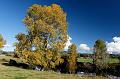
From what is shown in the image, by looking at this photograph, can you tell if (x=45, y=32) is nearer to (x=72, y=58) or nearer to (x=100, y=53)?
(x=72, y=58)

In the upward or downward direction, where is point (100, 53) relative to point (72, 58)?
upward

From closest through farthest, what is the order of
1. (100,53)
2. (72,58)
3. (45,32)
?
(45,32) → (72,58) → (100,53)

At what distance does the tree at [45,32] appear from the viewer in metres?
56.8

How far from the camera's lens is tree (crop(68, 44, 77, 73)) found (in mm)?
83431

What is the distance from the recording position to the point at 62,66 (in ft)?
283

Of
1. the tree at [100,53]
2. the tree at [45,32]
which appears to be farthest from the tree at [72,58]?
the tree at [45,32]

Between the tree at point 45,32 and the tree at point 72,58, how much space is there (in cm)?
2521

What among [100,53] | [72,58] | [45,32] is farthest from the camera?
[100,53]

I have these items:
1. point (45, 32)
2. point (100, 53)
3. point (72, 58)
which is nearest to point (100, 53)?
point (100, 53)

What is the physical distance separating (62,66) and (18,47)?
→ 29611mm

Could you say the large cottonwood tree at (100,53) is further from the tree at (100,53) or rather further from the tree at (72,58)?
the tree at (72,58)

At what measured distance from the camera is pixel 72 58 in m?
86.9

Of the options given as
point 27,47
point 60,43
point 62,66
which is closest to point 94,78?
point 60,43

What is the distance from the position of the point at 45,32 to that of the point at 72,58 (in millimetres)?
31406
